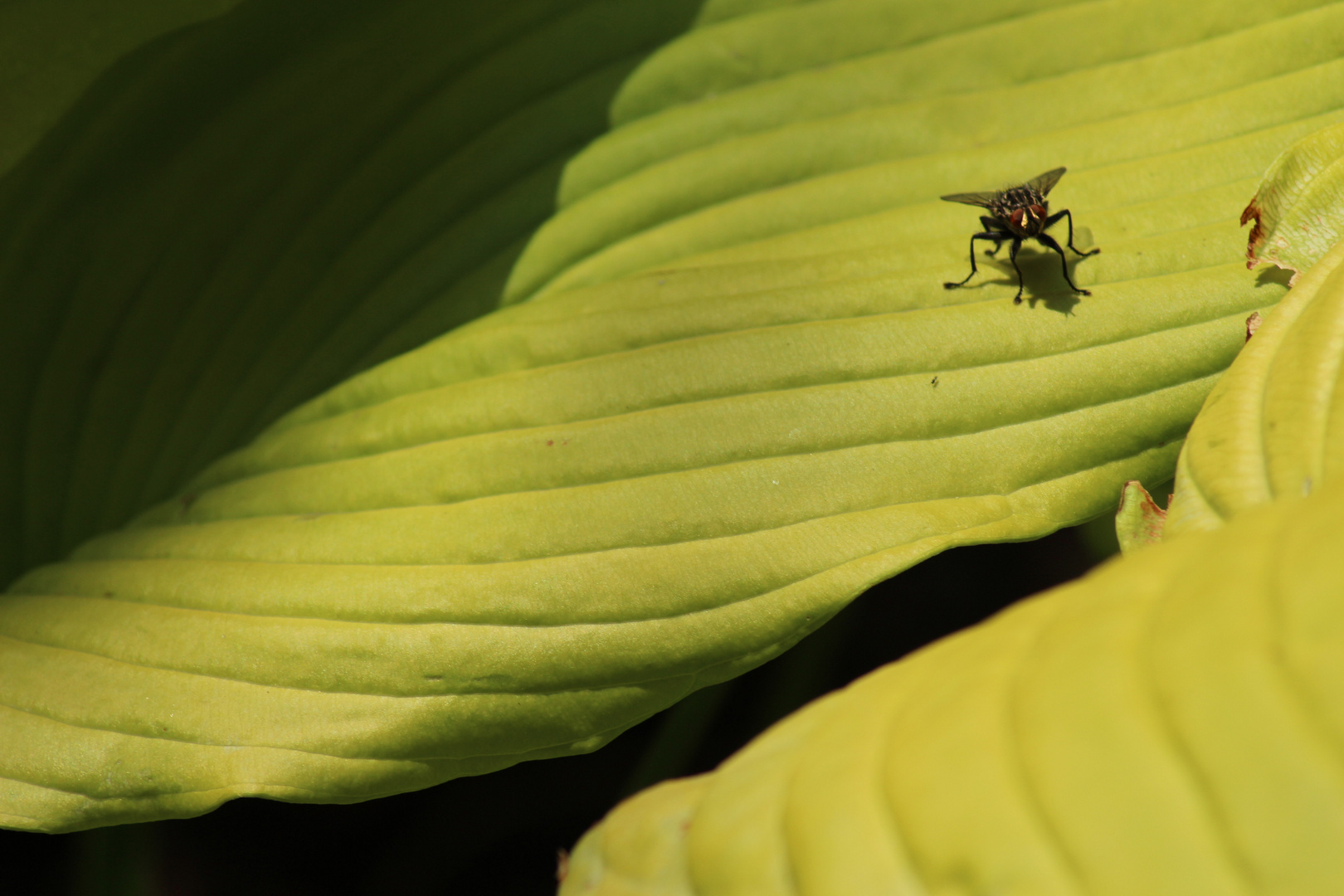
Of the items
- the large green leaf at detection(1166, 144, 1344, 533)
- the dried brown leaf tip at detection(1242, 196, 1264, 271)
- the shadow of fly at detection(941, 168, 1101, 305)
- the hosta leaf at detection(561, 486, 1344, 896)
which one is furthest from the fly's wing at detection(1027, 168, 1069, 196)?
the hosta leaf at detection(561, 486, 1344, 896)

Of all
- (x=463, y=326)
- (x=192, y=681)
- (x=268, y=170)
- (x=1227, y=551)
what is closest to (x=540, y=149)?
(x=463, y=326)

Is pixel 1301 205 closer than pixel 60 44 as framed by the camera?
Yes

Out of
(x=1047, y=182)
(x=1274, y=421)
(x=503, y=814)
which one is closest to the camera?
(x=1274, y=421)

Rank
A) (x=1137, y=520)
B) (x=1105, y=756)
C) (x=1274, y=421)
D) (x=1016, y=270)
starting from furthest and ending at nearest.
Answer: (x=1016, y=270), (x=1137, y=520), (x=1274, y=421), (x=1105, y=756)

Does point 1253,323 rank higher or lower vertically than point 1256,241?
lower

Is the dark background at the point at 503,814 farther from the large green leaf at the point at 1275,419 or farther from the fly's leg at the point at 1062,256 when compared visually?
the large green leaf at the point at 1275,419

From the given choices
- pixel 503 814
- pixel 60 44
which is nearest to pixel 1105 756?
pixel 503 814

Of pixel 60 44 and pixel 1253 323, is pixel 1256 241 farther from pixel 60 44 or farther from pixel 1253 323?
pixel 60 44

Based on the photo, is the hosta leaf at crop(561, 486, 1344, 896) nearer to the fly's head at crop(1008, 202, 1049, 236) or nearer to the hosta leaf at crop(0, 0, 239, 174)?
the fly's head at crop(1008, 202, 1049, 236)
